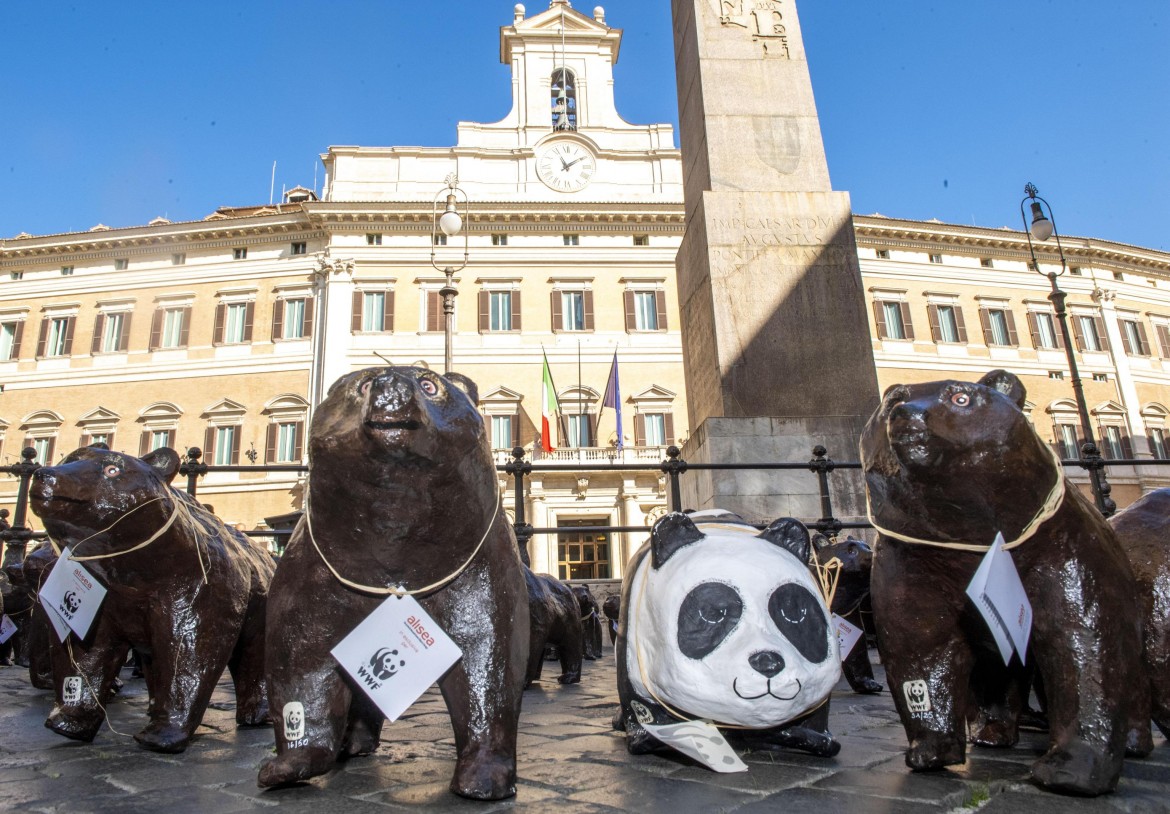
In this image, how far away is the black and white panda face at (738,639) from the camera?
6.92ft

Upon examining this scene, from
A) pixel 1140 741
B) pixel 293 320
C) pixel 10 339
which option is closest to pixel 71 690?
pixel 1140 741

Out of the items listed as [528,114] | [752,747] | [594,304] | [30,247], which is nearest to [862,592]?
[752,747]

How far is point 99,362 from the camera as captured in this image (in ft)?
90.6

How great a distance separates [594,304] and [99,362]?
1836 centimetres

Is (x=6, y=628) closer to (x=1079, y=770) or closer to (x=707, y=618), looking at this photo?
(x=707, y=618)

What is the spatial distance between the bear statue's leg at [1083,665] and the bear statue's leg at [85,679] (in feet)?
9.88

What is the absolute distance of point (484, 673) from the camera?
202cm

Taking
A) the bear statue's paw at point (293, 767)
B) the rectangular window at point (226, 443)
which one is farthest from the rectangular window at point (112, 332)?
the bear statue's paw at point (293, 767)

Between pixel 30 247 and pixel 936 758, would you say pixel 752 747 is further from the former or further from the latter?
pixel 30 247

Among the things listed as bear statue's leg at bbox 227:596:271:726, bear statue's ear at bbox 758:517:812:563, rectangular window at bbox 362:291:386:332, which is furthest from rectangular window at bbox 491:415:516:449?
bear statue's ear at bbox 758:517:812:563

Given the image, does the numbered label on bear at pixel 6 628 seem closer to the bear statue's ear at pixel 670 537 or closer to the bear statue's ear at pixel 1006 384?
the bear statue's ear at pixel 670 537

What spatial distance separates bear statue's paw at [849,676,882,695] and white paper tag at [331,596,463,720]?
2677 mm

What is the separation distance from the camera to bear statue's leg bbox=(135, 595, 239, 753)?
251cm

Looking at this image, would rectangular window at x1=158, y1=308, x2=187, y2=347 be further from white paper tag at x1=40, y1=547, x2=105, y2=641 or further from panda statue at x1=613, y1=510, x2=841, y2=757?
panda statue at x1=613, y1=510, x2=841, y2=757
